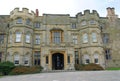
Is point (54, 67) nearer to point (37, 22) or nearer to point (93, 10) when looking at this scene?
point (37, 22)

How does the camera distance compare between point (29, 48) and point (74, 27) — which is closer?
point (29, 48)

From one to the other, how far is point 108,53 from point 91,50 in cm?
499

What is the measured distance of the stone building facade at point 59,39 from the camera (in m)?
32.7

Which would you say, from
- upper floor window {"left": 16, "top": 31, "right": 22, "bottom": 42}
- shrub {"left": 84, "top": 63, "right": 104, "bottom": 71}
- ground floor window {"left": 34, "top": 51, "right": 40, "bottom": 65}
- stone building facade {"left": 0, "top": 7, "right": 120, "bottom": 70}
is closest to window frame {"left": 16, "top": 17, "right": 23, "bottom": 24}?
stone building facade {"left": 0, "top": 7, "right": 120, "bottom": 70}

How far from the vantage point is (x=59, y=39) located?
3594 centimetres

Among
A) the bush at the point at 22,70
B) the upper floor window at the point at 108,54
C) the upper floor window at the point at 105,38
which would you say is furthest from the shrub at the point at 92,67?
the bush at the point at 22,70

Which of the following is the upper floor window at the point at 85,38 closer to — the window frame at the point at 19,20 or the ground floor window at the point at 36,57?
the ground floor window at the point at 36,57

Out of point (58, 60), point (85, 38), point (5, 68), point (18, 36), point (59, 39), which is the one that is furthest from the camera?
point (58, 60)

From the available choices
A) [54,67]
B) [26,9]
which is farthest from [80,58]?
[26,9]

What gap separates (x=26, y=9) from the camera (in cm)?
3469

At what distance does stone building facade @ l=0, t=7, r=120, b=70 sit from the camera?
32672 millimetres

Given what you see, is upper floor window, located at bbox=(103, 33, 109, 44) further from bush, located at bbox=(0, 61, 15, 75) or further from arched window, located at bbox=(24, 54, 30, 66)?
bush, located at bbox=(0, 61, 15, 75)

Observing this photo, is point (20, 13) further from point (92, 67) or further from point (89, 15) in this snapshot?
point (92, 67)

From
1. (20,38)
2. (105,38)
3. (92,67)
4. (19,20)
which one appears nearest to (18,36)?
(20,38)
